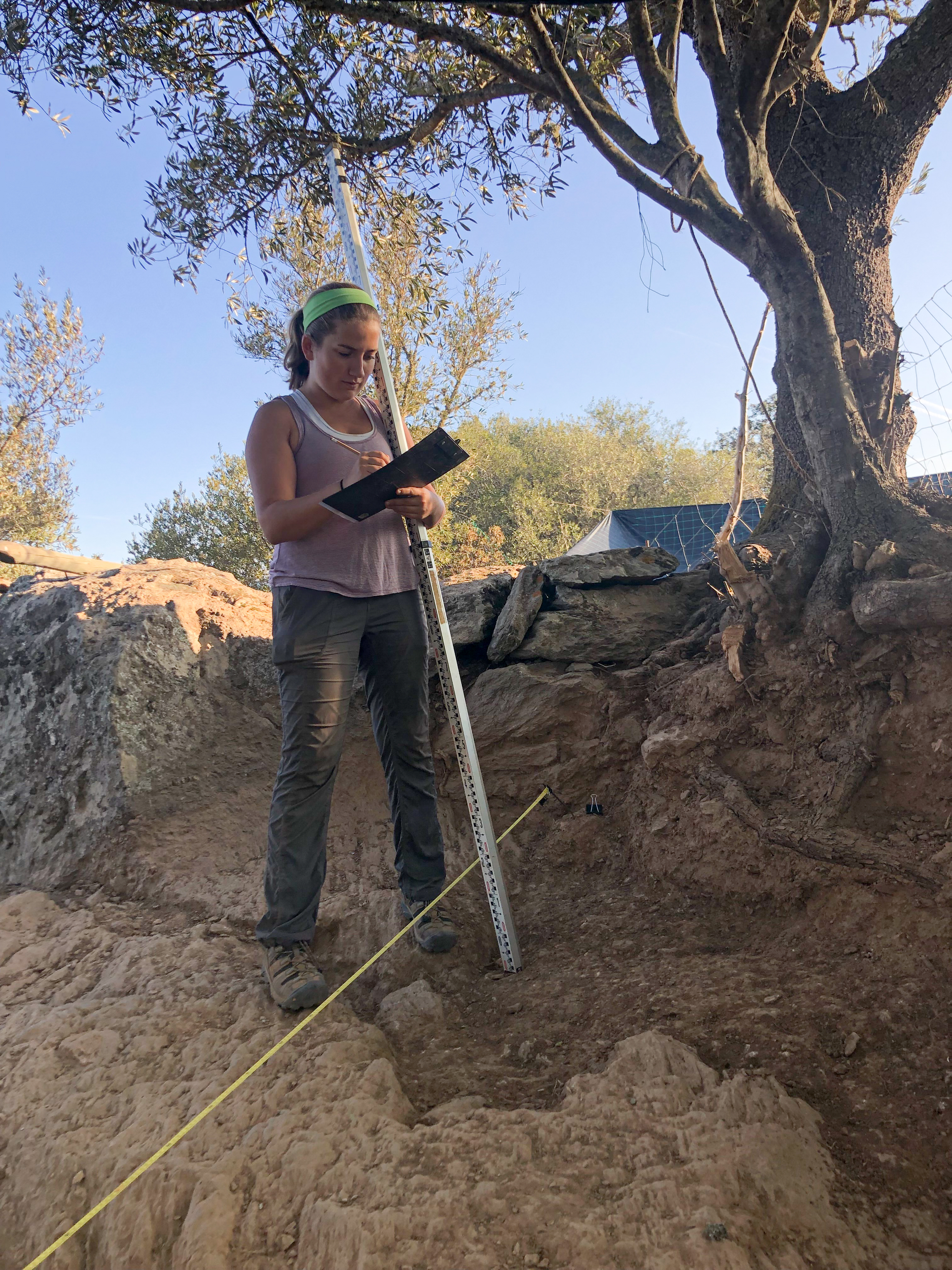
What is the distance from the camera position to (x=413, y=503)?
8.14 feet

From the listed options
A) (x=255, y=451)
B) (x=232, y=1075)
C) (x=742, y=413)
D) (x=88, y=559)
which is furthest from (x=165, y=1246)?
(x=88, y=559)

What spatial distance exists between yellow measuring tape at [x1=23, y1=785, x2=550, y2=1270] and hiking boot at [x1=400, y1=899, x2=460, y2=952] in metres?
0.03

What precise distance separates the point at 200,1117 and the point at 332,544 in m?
1.68

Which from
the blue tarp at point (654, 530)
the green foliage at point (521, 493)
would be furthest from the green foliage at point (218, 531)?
the blue tarp at point (654, 530)

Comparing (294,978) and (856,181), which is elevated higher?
(856,181)

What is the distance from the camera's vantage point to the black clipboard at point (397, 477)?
7.48ft

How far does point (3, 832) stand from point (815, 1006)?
350cm

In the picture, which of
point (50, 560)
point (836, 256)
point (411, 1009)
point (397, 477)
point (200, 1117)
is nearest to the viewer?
point (200, 1117)

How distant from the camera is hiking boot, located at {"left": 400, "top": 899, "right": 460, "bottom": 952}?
2.49 metres

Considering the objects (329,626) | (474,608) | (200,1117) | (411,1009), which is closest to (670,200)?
Answer: (474,608)

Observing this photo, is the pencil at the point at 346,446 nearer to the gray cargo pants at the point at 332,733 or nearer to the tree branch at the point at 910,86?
the gray cargo pants at the point at 332,733

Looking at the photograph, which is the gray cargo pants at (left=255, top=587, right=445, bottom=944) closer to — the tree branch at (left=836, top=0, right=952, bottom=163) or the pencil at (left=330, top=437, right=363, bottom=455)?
the pencil at (left=330, top=437, right=363, bottom=455)

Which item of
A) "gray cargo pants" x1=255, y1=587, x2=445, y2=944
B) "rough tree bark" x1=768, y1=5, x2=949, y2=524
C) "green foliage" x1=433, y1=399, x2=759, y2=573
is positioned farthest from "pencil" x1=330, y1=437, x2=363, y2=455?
"green foliage" x1=433, y1=399, x2=759, y2=573

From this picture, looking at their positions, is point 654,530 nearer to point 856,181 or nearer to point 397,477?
point 856,181
